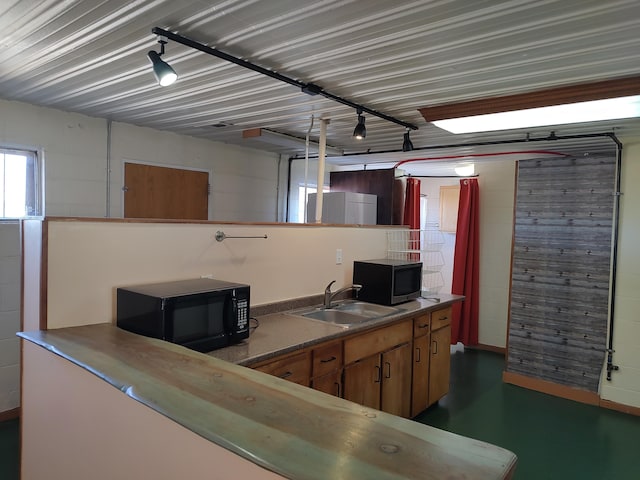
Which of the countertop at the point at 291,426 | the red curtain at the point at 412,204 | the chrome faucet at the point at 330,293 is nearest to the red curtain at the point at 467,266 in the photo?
the red curtain at the point at 412,204

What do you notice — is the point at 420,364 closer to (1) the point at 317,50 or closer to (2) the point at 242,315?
(2) the point at 242,315

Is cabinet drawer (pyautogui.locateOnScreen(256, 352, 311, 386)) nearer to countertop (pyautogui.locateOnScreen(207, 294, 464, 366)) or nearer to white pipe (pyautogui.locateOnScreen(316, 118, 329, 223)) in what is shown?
countertop (pyautogui.locateOnScreen(207, 294, 464, 366))

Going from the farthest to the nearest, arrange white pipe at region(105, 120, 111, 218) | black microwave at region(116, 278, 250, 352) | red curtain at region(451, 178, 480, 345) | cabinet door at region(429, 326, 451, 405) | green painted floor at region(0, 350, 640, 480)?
red curtain at region(451, 178, 480, 345) < white pipe at region(105, 120, 111, 218) < cabinet door at region(429, 326, 451, 405) < green painted floor at region(0, 350, 640, 480) < black microwave at region(116, 278, 250, 352)

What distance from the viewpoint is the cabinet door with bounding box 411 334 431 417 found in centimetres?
333

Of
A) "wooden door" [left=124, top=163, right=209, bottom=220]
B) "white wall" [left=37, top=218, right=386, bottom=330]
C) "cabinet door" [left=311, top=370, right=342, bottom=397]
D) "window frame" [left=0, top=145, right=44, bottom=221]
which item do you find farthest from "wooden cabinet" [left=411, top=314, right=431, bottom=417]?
"window frame" [left=0, top=145, right=44, bottom=221]

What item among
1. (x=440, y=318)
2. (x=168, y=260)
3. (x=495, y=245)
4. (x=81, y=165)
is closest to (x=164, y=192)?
(x=81, y=165)

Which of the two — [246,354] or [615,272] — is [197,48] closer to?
[246,354]

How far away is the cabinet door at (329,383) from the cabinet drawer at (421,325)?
3.16 ft

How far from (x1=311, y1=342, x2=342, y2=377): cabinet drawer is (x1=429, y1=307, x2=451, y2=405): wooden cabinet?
4.26 feet

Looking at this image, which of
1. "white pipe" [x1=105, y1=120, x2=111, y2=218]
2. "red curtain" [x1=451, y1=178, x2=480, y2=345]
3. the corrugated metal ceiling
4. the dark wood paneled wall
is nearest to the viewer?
the corrugated metal ceiling

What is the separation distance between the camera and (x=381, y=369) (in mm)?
2945

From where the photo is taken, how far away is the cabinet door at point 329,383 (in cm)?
243

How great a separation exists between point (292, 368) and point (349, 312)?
1099 mm

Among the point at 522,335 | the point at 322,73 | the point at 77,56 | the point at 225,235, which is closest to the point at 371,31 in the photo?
the point at 322,73
